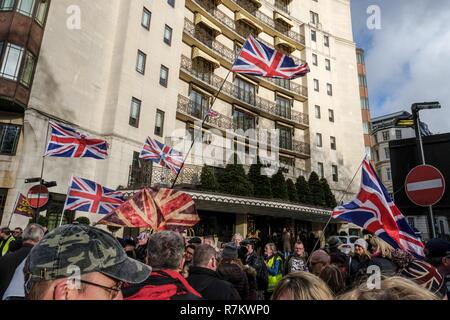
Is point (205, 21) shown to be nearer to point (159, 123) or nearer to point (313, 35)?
point (159, 123)

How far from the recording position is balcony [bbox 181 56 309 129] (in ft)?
75.3

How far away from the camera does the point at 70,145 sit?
10.7m

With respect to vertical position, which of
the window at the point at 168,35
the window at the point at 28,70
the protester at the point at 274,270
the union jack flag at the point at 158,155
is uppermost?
the window at the point at 168,35

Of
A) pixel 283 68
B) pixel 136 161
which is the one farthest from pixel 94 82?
pixel 283 68

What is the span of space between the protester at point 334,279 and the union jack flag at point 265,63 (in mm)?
7428

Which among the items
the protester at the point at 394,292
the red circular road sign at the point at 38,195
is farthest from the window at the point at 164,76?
the protester at the point at 394,292

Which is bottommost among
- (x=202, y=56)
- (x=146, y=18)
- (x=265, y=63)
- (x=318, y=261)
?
(x=318, y=261)

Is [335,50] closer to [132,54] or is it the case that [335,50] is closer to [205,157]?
[205,157]

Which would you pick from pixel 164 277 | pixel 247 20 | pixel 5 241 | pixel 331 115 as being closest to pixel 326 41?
pixel 331 115

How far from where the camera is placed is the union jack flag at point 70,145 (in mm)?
10344

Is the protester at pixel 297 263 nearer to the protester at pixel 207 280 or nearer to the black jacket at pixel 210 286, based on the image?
the protester at pixel 207 280

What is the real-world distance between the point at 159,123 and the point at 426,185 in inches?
684

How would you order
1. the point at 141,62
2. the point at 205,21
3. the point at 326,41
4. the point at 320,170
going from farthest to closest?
the point at 326,41 < the point at 320,170 < the point at 205,21 < the point at 141,62

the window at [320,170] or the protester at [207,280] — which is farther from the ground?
the window at [320,170]
